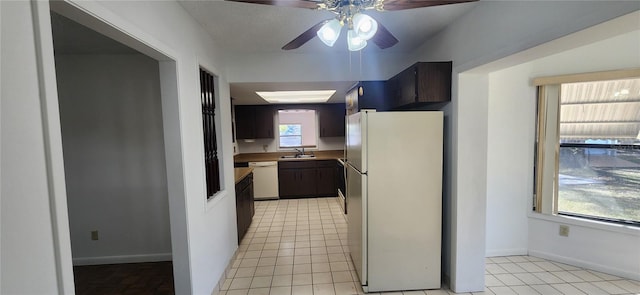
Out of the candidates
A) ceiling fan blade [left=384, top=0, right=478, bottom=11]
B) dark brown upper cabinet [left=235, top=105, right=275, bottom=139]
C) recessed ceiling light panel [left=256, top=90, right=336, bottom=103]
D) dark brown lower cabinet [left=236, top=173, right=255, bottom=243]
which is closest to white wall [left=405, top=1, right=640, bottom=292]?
ceiling fan blade [left=384, top=0, right=478, bottom=11]

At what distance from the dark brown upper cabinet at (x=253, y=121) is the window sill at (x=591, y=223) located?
4659 millimetres

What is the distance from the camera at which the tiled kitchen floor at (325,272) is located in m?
2.33

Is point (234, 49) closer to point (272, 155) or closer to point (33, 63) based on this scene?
point (33, 63)

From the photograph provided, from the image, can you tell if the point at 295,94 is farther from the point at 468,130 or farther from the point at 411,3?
the point at 411,3

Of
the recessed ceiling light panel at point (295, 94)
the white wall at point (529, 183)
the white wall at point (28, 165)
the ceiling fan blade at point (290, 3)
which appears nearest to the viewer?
the white wall at point (28, 165)

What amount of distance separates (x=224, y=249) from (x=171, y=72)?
1.78 metres

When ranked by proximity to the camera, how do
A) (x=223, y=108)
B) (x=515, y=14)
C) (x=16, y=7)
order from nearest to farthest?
(x=16, y=7) → (x=515, y=14) → (x=223, y=108)

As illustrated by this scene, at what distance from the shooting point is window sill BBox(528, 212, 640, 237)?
241 centimetres

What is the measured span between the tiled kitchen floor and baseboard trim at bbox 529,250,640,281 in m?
0.05

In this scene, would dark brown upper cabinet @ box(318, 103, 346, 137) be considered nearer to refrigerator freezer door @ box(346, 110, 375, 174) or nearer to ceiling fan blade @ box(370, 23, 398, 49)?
refrigerator freezer door @ box(346, 110, 375, 174)

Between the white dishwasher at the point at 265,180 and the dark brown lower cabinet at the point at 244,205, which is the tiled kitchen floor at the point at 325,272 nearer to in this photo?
the dark brown lower cabinet at the point at 244,205

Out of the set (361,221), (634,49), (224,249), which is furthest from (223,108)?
(634,49)

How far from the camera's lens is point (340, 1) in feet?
4.26

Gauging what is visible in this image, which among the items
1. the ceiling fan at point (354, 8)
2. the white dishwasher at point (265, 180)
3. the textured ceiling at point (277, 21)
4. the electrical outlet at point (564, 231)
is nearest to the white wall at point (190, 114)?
the textured ceiling at point (277, 21)
